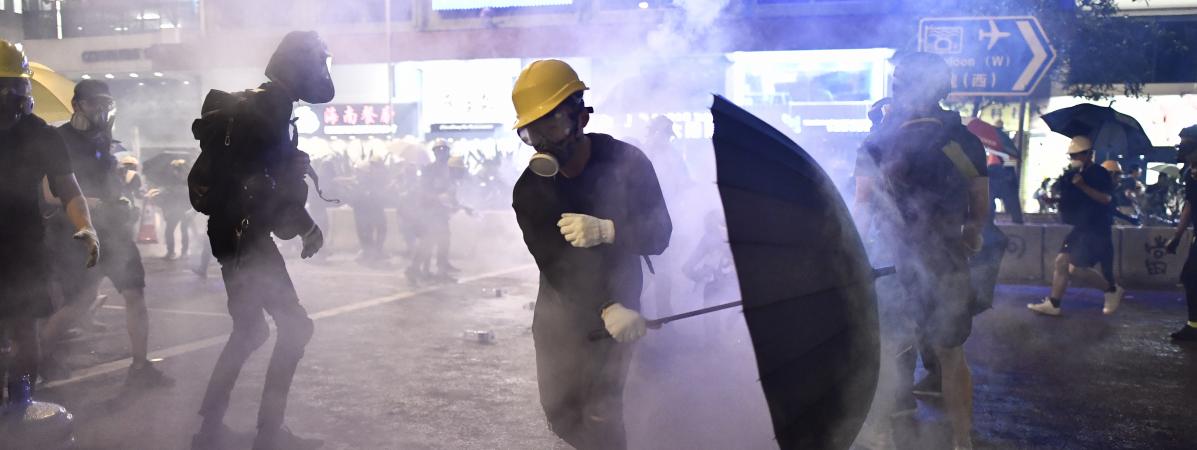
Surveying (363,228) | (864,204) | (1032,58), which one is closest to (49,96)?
(864,204)

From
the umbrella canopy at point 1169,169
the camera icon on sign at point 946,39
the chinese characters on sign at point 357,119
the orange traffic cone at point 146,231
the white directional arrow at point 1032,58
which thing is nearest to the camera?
the camera icon on sign at point 946,39

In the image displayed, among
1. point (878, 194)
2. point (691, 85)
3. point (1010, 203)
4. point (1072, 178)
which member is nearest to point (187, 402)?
point (878, 194)

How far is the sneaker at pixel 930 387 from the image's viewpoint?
4.82 m

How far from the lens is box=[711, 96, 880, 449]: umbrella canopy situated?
1911 millimetres

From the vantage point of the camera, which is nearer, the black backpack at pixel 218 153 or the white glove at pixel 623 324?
the white glove at pixel 623 324

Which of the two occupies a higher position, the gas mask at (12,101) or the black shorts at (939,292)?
the gas mask at (12,101)

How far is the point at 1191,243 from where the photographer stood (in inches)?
264

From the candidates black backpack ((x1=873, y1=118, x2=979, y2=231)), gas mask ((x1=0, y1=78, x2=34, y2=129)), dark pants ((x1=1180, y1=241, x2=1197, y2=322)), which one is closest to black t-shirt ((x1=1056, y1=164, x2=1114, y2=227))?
dark pants ((x1=1180, y1=241, x2=1197, y2=322))

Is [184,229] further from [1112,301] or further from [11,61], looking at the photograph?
[1112,301]

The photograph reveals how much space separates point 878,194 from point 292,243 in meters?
11.0

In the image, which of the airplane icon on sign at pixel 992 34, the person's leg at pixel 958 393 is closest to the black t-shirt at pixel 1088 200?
the airplane icon on sign at pixel 992 34

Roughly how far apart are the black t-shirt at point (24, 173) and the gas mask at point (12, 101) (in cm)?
3

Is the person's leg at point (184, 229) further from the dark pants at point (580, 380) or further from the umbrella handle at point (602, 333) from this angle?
the umbrella handle at point (602, 333)

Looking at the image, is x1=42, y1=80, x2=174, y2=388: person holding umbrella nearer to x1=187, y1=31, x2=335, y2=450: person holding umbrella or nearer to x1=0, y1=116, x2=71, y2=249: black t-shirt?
x1=0, y1=116, x2=71, y2=249: black t-shirt
